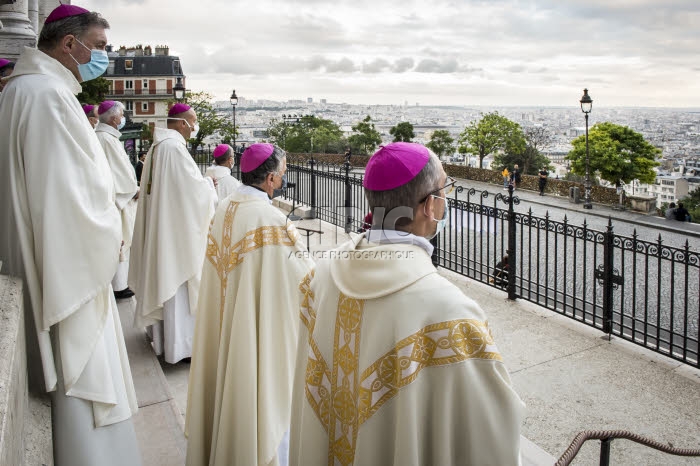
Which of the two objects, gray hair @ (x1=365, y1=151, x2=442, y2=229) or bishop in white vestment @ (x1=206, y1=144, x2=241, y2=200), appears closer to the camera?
gray hair @ (x1=365, y1=151, x2=442, y2=229)

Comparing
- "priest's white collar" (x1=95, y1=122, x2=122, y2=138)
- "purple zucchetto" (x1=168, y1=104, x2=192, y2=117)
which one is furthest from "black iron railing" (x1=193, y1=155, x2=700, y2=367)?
"priest's white collar" (x1=95, y1=122, x2=122, y2=138)

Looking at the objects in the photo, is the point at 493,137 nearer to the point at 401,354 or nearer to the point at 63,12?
the point at 63,12

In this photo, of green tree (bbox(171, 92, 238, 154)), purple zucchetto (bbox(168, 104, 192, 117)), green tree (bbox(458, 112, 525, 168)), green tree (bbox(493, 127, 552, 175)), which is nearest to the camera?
purple zucchetto (bbox(168, 104, 192, 117))

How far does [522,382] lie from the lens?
554cm

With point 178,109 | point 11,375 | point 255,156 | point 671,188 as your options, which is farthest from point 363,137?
point 671,188

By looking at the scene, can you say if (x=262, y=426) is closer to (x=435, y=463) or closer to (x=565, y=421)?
(x=435, y=463)

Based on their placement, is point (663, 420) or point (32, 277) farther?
point (663, 420)

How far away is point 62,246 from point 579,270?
521 inches

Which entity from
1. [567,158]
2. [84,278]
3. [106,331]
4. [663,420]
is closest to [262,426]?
[106,331]

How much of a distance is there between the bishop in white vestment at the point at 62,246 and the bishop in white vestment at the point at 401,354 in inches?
38.9

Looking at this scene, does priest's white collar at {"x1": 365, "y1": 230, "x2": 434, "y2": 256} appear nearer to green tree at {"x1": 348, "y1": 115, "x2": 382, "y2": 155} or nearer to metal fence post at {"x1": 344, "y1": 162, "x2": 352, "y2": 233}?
metal fence post at {"x1": 344, "y1": 162, "x2": 352, "y2": 233}

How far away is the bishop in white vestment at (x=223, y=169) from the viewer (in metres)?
7.24

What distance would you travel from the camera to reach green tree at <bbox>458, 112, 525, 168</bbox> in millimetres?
77688

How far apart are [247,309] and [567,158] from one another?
58.7 m
